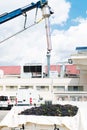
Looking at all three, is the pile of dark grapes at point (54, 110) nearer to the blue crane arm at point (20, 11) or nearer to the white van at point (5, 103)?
the blue crane arm at point (20, 11)

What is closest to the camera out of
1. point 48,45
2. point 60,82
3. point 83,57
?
point 48,45

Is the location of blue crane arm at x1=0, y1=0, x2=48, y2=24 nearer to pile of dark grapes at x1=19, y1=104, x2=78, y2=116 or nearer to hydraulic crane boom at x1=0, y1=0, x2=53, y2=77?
hydraulic crane boom at x1=0, y1=0, x2=53, y2=77

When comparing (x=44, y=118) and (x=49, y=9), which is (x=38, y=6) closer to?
(x=49, y=9)

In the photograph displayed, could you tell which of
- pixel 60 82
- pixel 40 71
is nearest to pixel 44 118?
pixel 60 82

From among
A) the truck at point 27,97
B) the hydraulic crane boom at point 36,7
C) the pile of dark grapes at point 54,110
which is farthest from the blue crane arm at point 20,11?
the pile of dark grapes at point 54,110

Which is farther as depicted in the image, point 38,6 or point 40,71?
point 40,71

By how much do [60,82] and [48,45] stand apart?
110ft

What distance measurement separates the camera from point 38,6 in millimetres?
29891

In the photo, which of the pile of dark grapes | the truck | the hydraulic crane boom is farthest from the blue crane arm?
the pile of dark grapes

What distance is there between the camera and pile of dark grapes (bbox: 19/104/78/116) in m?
7.05

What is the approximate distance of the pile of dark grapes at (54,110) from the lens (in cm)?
705

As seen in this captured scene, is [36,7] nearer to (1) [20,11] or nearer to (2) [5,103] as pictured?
(1) [20,11]

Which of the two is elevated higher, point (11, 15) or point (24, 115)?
point (11, 15)

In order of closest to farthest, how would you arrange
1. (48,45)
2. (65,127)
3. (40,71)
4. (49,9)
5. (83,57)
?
(65,127) < (48,45) < (49,9) < (83,57) < (40,71)
